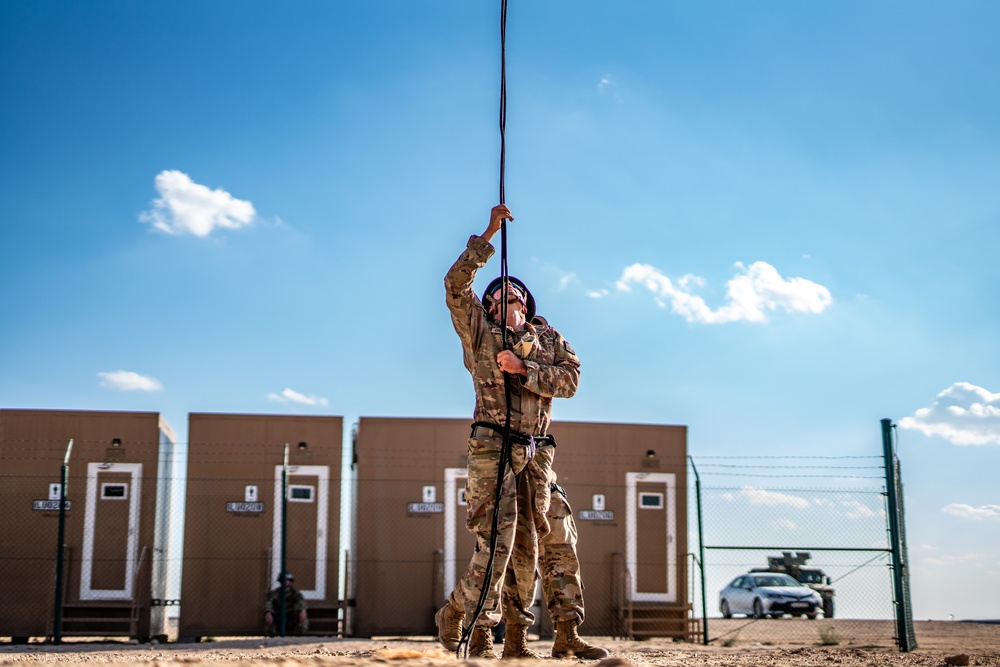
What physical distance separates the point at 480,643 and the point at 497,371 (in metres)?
1.41

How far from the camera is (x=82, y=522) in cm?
1182

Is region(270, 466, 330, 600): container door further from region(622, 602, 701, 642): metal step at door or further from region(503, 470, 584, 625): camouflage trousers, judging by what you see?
region(503, 470, 584, 625): camouflage trousers

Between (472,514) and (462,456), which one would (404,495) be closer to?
(462,456)

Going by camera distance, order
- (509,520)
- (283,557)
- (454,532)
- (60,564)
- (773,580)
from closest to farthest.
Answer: (509,520)
(60,564)
(283,557)
(454,532)
(773,580)

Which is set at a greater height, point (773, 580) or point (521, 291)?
point (521, 291)

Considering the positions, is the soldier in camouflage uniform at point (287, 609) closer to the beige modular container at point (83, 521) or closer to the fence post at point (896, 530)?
the beige modular container at point (83, 521)

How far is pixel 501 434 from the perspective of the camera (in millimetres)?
5664

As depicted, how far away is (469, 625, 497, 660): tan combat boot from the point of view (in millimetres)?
5324

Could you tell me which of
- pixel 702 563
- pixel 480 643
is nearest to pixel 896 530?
pixel 702 563

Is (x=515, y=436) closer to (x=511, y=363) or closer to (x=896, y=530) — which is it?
(x=511, y=363)

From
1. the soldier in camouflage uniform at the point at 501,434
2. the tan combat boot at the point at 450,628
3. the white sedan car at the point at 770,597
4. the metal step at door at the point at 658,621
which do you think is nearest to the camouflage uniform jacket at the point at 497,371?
the soldier in camouflage uniform at the point at 501,434

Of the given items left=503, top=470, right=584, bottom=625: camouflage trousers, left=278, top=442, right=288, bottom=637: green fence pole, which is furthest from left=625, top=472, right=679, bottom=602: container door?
left=503, top=470, right=584, bottom=625: camouflage trousers

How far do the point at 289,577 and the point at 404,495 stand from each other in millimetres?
1560

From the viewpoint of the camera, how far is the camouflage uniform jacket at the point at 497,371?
5656 mm
